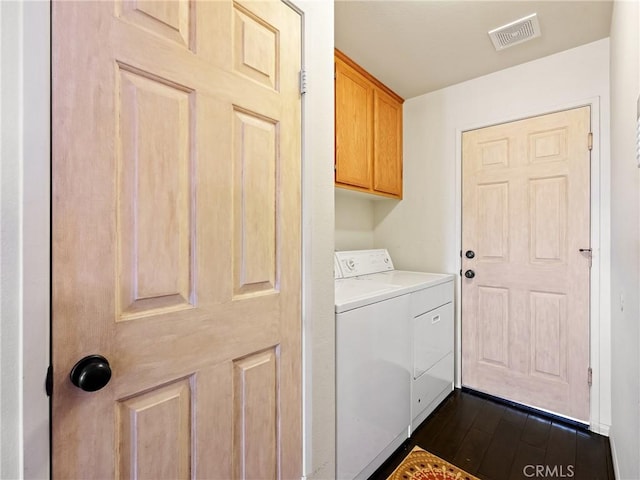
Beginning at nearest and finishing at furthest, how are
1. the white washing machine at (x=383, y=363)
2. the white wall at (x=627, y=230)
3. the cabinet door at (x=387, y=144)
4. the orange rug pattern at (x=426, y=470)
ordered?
1. the white wall at (x=627, y=230)
2. the white washing machine at (x=383, y=363)
3. the orange rug pattern at (x=426, y=470)
4. the cabinet door at (x=387, y=144)

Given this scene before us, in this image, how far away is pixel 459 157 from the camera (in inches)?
97.9

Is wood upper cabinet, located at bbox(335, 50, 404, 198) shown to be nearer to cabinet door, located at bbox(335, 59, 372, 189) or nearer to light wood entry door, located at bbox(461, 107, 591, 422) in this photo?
cabinet door, located at bbox(335, 59, 372, 189)

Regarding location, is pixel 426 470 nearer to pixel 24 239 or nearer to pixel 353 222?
pixel 353 222

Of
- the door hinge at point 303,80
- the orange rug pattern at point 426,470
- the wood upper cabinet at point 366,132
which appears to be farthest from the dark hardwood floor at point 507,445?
the door hinge at point 303,80

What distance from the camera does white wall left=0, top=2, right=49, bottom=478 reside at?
22.4 inches

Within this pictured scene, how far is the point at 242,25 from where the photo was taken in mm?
948

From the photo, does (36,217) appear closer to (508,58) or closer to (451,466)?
(451,466)

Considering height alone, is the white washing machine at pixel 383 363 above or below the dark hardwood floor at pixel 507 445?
above

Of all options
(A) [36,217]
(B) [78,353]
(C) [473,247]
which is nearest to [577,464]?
(C) [473,247]

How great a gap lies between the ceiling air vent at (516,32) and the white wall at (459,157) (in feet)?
1.14

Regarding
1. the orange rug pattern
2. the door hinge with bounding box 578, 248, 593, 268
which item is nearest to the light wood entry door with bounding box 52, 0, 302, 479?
the orange rug pattern

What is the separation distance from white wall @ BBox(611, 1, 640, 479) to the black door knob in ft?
4.96

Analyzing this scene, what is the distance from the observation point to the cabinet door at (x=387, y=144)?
2.42m

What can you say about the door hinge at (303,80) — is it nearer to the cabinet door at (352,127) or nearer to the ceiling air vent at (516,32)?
the cabinet door at (352,127)
